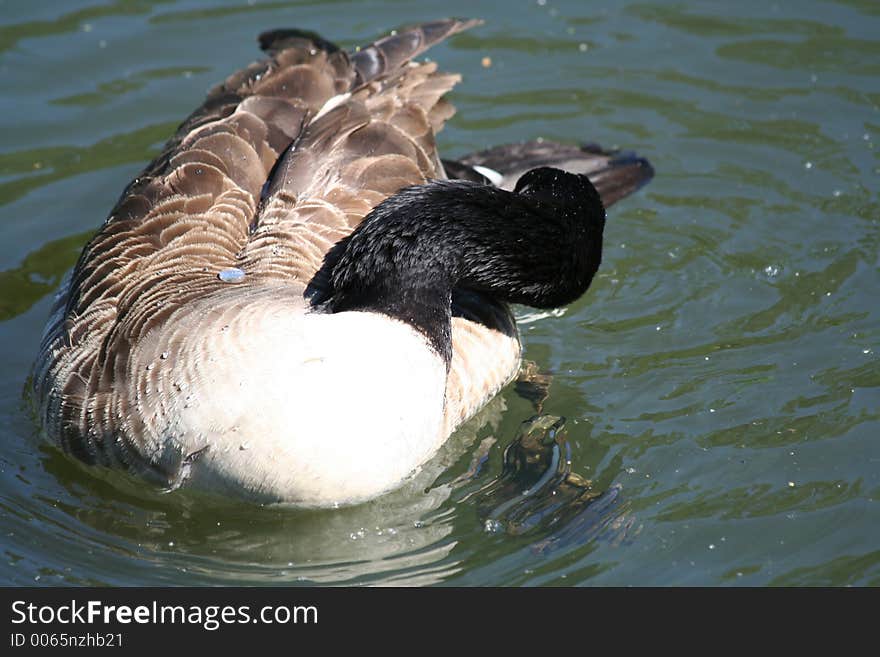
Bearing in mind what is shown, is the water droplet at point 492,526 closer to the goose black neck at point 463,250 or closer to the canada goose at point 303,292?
the canada goose at point 303,292

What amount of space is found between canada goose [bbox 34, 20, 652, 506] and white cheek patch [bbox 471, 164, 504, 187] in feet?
1.70

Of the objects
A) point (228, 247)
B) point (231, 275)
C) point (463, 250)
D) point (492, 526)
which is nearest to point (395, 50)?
point (228, 247)

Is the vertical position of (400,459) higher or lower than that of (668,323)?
higher

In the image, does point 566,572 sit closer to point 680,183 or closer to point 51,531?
point 51,531

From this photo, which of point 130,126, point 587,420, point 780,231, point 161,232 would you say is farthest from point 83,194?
point 780,231

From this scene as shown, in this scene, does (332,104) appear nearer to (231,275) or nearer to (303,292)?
(231,275)

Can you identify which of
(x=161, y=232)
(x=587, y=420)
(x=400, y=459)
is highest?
(x=161, y=232)

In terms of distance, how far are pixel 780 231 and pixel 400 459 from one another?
4004 mm

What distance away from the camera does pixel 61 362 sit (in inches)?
245

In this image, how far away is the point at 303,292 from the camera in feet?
19.8

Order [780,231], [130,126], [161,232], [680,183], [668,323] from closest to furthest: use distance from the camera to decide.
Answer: [161,232] < [668,323] < [780,231] < [680,183] < [130,126]

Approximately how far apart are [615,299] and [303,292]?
2.67m

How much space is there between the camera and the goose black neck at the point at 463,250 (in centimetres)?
592

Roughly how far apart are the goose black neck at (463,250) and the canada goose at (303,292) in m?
0.01
